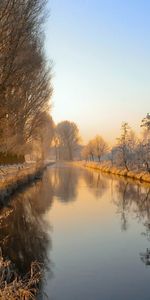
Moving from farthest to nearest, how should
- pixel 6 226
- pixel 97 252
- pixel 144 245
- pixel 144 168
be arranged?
pixel 144 168, pixel 6 226, pixel 144 245, pixel 97 252

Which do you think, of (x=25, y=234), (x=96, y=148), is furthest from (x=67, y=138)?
(x=25, y=234)

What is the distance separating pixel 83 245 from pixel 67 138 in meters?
117

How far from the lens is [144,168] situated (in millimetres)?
47062

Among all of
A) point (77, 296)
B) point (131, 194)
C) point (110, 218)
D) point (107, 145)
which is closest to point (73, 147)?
point (107, 145)

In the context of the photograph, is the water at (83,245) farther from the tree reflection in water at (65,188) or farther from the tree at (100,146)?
the tree at (100,146)

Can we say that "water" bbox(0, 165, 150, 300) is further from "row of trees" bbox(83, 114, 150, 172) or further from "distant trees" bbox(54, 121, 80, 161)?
"distant trees" bbox(54, 121, 80, 161)

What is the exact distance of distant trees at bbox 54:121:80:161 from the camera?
429ft

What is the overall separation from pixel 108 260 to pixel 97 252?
3.19ft

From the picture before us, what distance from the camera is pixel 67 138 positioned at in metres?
131

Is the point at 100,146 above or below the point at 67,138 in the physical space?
below

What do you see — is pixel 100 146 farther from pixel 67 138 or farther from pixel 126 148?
pixel 126 148

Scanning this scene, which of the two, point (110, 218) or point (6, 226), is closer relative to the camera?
point (6, 226)

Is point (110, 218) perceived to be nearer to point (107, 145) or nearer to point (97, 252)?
point (97, 252)

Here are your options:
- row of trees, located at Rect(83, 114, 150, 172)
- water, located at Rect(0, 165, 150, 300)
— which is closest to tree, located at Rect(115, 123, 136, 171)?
row of trees, located at Rect(83, 114, 150, 172)
